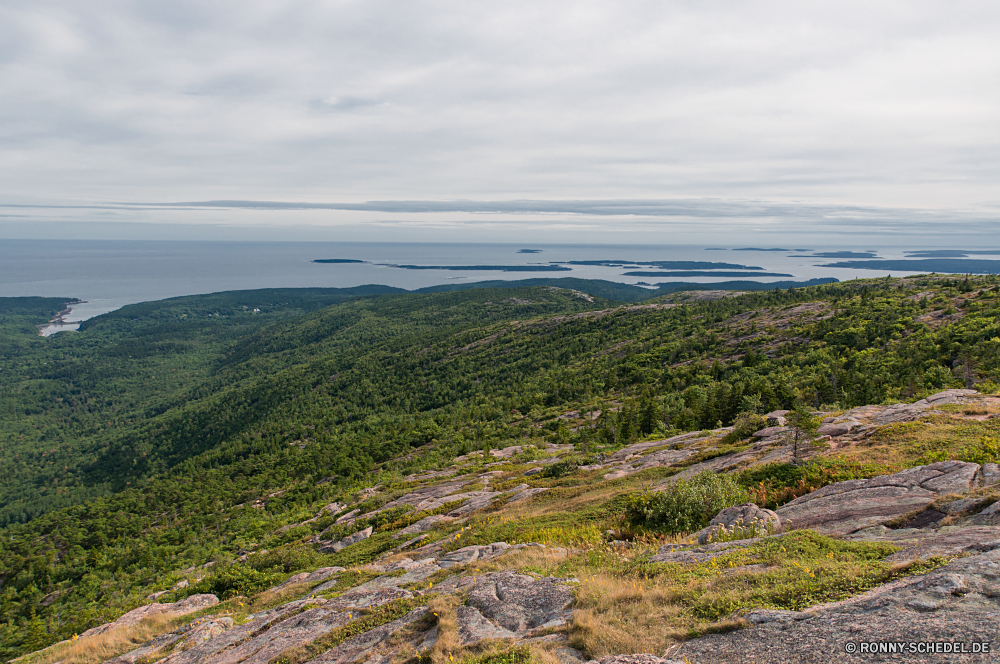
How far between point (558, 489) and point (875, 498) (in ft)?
47.1

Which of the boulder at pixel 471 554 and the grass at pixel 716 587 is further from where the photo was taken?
the boulder at pixel 471 554

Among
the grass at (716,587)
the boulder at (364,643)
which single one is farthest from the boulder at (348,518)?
the grass at (716,587)

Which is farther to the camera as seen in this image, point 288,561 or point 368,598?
point 288,561

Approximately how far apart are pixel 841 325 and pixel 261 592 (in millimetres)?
65884

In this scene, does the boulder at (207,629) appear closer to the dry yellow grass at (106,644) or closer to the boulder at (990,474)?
the dry yellow grass at (106,644)

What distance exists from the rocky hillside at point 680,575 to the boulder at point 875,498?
7cm

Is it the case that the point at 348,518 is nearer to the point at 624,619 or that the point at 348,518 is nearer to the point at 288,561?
the point at 288,561

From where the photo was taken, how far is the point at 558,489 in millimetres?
24047

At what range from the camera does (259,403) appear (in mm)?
113625

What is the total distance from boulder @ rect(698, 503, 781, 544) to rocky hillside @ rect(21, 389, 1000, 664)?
56 mm

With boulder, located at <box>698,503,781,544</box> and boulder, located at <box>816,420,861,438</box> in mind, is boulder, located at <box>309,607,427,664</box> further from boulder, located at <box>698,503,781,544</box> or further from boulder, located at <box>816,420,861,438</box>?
boulder, located at <box>816,420,861,438</box>

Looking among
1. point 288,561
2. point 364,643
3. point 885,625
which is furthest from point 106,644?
point 885,625

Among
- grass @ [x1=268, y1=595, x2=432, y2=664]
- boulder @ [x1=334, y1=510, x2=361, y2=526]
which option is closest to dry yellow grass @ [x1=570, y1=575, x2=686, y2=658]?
grass @ [x1=268, y1=595, x2=432, y2=664]

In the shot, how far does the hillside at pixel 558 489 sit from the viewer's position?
1004cm
